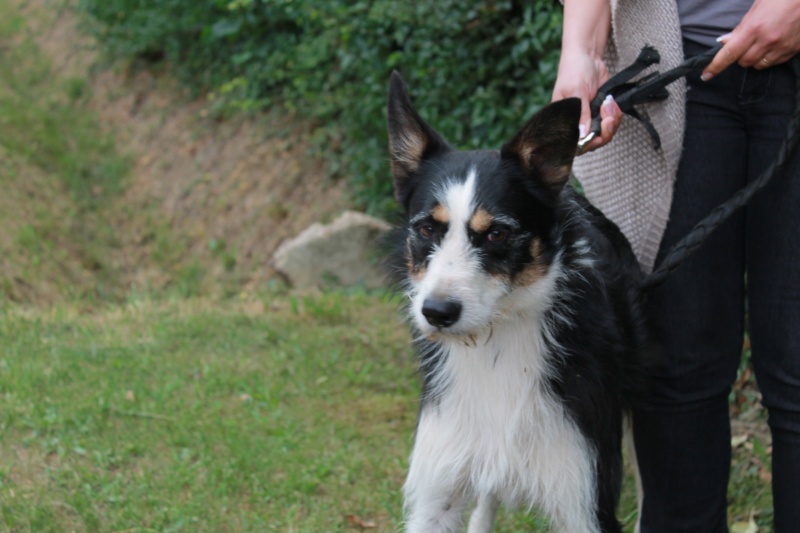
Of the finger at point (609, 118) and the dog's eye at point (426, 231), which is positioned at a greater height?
the finger at point (609, 118)

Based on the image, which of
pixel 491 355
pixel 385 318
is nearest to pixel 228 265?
pixel 385 318

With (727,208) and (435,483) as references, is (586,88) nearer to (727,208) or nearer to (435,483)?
(727,208)

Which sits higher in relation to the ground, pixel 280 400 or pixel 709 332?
pixel 709 332

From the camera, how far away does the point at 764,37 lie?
8.16ft

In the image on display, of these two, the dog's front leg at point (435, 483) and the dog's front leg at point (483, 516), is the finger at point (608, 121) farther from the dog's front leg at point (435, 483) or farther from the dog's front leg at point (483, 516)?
the dog's front leg at point (483, 516)

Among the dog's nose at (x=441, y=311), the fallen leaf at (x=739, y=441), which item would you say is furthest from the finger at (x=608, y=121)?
the fallen leaf at (x=739, y=441)

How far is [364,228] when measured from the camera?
721 centimetres

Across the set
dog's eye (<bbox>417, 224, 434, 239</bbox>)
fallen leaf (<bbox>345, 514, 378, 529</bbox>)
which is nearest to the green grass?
fallen leaf (<bbox>345, 514, 378, 529</bbox>)

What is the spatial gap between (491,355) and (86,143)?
26.4ft

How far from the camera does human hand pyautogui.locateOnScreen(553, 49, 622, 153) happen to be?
8.89ft

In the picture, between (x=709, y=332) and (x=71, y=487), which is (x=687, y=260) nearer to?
(x=709, y=332)

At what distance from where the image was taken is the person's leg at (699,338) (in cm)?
277

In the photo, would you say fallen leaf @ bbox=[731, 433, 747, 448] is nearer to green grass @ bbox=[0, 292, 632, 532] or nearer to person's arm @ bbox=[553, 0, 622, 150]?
green grass @ bbox=[0, 292, 632, 532]

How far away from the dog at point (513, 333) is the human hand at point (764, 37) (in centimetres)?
49
